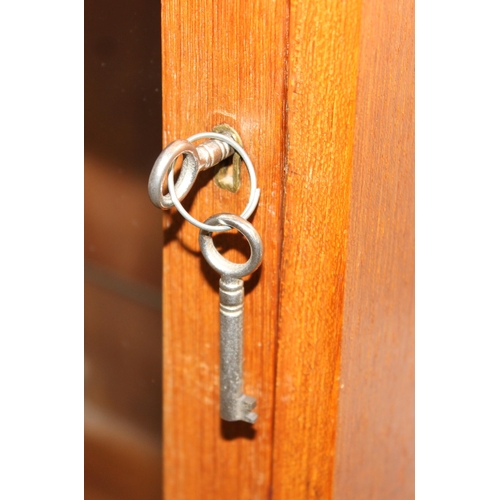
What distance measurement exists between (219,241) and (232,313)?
0.07m

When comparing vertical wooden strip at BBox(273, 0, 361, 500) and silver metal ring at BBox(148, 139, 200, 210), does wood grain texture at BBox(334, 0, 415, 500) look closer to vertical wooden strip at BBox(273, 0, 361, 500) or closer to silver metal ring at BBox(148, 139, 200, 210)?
vertical wooden strip at BBox(273, 0, 361, 500)

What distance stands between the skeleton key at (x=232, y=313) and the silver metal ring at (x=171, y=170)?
3 cm

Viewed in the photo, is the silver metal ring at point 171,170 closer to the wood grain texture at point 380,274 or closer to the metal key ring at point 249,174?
the metal key ring at point 249,174

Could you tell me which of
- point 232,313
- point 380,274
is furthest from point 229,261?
point 380,274

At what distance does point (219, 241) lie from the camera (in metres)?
0.63

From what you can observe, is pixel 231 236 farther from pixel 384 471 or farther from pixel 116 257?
pixel 384 471

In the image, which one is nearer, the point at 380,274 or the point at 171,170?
the point at 171,170

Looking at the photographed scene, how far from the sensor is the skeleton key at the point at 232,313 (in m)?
0.56

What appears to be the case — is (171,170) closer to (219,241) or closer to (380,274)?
(219,241)

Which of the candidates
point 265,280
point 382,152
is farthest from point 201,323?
point 382,152

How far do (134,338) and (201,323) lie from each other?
94 mm

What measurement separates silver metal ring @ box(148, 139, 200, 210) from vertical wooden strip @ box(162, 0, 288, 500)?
5 centimetres

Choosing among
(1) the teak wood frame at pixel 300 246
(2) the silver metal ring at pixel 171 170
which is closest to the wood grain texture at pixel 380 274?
(1) the teak wood frame at pixel 300 246

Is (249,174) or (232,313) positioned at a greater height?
(249,174)
